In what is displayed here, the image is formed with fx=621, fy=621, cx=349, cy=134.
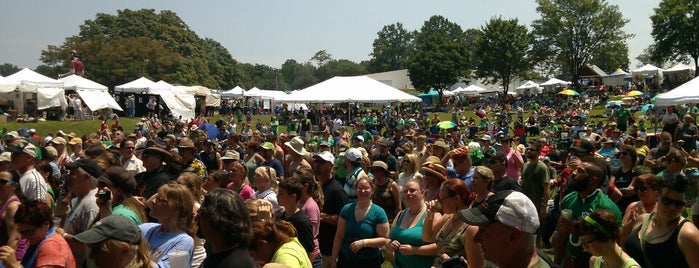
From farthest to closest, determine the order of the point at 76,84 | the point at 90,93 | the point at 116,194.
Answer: the point at 90,93, the point at 76,84, the point at 116,194

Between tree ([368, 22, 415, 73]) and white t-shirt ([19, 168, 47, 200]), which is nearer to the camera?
white t-shirt ([19, 168, 47, 200])

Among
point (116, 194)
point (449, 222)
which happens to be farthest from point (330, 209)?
point (116, 194)

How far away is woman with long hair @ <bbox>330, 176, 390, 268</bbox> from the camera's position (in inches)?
207

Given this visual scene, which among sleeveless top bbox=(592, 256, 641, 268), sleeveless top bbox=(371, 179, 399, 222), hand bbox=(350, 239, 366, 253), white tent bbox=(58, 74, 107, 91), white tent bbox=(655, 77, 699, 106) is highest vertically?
white tent bbox=(58, 74, 107, 91)

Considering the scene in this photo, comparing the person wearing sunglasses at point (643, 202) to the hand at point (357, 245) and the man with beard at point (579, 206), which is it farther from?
the hand at point (357, 245)

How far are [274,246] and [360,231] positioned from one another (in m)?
1.64

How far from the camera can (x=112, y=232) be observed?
326 cm

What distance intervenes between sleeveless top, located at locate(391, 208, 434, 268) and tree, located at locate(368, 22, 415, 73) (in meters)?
131

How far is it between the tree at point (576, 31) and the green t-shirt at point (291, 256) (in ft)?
192

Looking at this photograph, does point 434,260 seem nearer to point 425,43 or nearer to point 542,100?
point 542,100

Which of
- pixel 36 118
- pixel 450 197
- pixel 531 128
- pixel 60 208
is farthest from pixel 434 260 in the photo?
pixel 36 118

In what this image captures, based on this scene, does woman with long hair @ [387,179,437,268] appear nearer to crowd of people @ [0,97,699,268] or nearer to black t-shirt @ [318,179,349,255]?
crowd of people @ [0,97,699,268]

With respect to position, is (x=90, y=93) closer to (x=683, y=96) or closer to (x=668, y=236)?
(x=683, y=96)

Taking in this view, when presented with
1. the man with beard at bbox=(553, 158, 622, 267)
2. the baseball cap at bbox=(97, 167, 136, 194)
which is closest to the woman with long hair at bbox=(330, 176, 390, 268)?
the man with beard at bbox=(553, 158, 622, 267)
